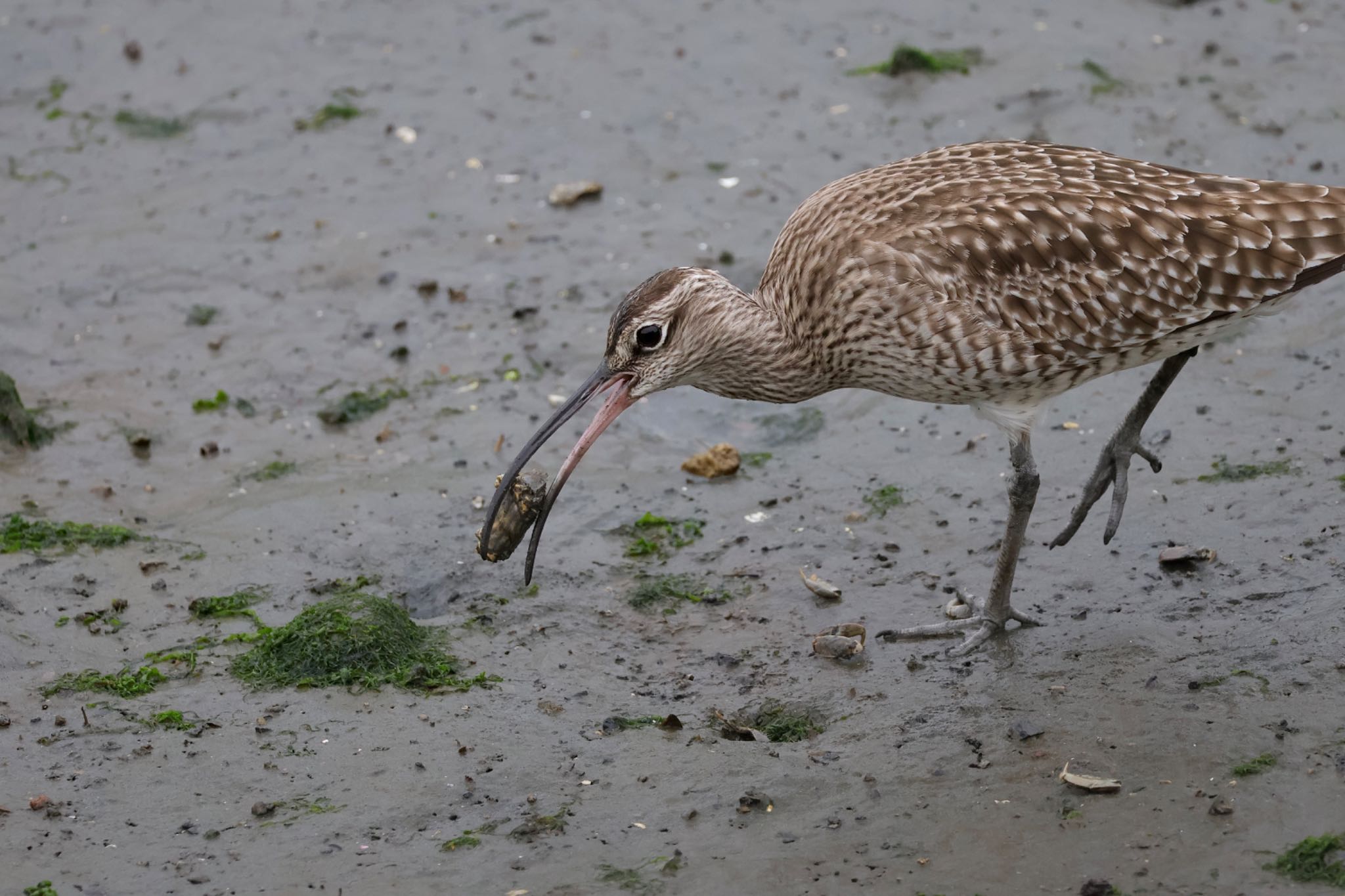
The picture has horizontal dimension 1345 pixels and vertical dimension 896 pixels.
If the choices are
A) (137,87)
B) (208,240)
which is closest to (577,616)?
(208,240)

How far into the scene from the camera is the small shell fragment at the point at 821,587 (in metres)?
7.41

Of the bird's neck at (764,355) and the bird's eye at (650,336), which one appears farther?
the bird's neck at (764,355)

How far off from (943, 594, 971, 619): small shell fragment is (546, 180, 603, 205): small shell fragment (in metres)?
4.98

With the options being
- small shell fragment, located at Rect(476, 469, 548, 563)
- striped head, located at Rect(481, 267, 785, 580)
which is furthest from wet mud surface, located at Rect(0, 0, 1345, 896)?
striped head, located at Rect(481, 267, 785, 580)

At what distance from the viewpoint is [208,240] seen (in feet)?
36.0

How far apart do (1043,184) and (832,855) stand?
3173mm

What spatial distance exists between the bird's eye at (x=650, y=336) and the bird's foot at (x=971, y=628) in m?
1.82

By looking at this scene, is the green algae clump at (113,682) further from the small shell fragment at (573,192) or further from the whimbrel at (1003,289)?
the small shell fragment at (573,192)

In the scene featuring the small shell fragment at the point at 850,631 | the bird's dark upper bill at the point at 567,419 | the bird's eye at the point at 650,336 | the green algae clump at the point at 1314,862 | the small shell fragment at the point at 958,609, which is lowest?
the small shell fragment at the point at 850,631

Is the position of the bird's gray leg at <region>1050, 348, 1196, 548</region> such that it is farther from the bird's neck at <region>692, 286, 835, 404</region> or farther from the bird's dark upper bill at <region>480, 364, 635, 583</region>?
the bird's dark upper bill at <region>480, 364, 635, 583</region>

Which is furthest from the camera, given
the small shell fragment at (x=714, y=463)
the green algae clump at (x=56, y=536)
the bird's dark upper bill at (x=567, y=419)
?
the small shell fragment at (x=714, y=463)

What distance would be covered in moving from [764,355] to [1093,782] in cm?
251

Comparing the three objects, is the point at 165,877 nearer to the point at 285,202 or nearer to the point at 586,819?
the point at 586,819

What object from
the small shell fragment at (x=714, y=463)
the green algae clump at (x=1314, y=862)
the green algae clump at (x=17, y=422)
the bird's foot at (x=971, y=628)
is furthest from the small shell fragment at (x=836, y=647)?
the green algae clump at (x=17, y=422)
